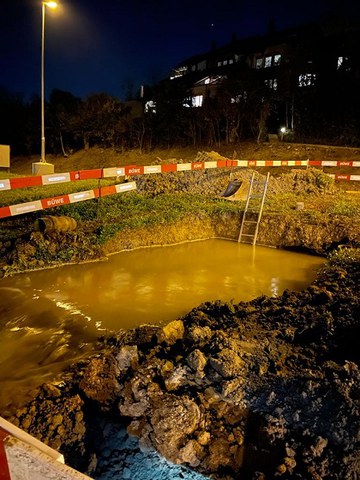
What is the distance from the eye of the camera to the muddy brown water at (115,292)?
540cm

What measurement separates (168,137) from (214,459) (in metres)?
30.8

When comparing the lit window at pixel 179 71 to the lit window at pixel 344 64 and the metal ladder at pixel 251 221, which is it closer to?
the lit window at pixel 344 64

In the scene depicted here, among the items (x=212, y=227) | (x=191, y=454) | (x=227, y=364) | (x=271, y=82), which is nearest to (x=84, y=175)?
(x=212, y=227)

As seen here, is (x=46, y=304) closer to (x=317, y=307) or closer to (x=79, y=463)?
(x=79, y=463)

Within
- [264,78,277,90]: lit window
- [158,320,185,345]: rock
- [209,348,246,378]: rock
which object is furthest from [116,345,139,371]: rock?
[264,78,277,90]: lit window

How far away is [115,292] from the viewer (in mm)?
7688

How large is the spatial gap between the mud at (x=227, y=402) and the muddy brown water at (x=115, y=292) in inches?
30.6

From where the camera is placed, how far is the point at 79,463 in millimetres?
3293

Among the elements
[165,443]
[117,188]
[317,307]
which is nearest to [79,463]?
[165,443]

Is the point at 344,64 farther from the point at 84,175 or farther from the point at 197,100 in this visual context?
the point at 84,175

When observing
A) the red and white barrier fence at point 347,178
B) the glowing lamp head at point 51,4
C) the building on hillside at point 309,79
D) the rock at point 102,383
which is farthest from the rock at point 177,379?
the building on hillside at point 309,79

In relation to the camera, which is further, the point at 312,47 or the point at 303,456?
the point at 312,47

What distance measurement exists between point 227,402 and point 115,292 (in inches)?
175

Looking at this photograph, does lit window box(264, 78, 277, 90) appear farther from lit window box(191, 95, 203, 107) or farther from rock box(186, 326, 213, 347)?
rock box(186, 326, 213, 347)
